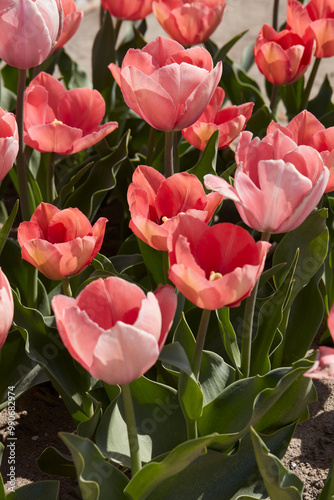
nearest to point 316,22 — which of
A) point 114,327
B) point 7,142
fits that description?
point 7,142

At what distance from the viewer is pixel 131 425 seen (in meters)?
0.94

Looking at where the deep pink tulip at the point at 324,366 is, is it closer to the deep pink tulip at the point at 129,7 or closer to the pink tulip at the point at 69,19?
the pink tulip at the point at 69,19

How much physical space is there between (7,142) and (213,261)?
39 cm

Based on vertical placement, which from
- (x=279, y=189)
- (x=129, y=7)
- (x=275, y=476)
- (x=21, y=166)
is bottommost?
(x=275, y=476)

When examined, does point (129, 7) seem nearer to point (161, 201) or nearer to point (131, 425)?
point (161, 201)

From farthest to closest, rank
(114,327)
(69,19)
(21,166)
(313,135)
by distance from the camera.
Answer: (69,19), (21,166), (313,135), (114,327)

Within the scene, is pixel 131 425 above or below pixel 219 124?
below

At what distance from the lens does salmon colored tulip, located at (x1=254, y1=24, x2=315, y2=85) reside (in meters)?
1.59

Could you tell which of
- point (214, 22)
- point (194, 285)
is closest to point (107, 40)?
point (214, 22)

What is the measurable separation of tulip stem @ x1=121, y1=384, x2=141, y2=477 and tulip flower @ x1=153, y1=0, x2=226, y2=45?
1.04m

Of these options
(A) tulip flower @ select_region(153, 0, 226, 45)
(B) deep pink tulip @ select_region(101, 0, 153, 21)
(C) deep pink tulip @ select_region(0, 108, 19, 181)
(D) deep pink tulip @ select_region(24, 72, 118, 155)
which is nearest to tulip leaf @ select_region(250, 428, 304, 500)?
(C) deep pink tulip @ select_region(0, 108, 19, 181)

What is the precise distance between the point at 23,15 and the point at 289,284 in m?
0.63

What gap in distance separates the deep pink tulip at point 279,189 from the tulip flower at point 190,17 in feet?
2.71

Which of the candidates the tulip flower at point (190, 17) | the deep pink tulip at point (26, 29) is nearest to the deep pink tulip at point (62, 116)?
the deep pink tulip at point (26, 29)
